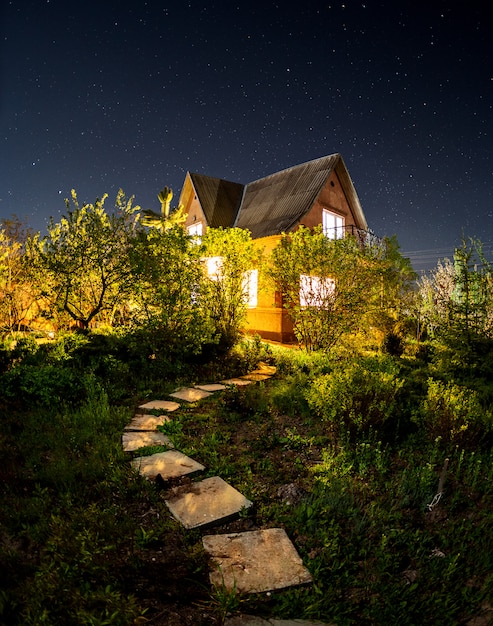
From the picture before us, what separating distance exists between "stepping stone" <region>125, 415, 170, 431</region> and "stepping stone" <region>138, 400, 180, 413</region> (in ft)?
0.85

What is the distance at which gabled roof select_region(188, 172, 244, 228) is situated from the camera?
1658 cm

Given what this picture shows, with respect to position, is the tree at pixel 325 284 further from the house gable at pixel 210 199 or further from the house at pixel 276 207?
the house gable at pixel 210 199

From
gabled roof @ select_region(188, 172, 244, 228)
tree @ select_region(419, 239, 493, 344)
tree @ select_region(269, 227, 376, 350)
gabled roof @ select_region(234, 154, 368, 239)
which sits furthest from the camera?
gabled roof @ select_region(188, 172, 244, 228)

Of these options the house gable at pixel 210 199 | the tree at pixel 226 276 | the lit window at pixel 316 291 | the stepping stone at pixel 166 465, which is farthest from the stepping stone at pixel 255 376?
the house gable at pixel 210 199

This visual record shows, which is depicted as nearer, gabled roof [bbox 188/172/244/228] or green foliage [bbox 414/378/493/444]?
green foliage [bbox 414/378/493/444]

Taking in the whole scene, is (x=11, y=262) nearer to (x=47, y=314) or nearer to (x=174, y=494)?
(x=47, y=314)

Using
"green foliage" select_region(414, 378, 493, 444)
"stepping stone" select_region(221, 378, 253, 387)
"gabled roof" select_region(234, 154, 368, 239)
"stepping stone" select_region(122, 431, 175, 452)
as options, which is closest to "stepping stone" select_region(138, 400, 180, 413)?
"stepping stone" select_region(122, 431, 175, 452)

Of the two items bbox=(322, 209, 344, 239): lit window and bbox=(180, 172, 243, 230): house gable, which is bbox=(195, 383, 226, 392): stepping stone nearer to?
bbox=(322, 209, 344, 239): lit window

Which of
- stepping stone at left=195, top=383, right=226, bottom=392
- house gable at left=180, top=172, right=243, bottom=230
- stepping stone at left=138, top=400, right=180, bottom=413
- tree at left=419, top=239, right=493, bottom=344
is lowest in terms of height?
stepping stone at left=138, top=400, right=180, bottom=413

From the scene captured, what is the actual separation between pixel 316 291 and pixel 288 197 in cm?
744

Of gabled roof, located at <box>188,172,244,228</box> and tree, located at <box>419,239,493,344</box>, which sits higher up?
gabled roof, located at <box>188,172,244,228</box>

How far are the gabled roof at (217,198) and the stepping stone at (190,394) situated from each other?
11.2 metres

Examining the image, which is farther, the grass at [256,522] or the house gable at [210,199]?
the house gable at [210,199]

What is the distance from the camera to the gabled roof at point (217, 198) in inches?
653
